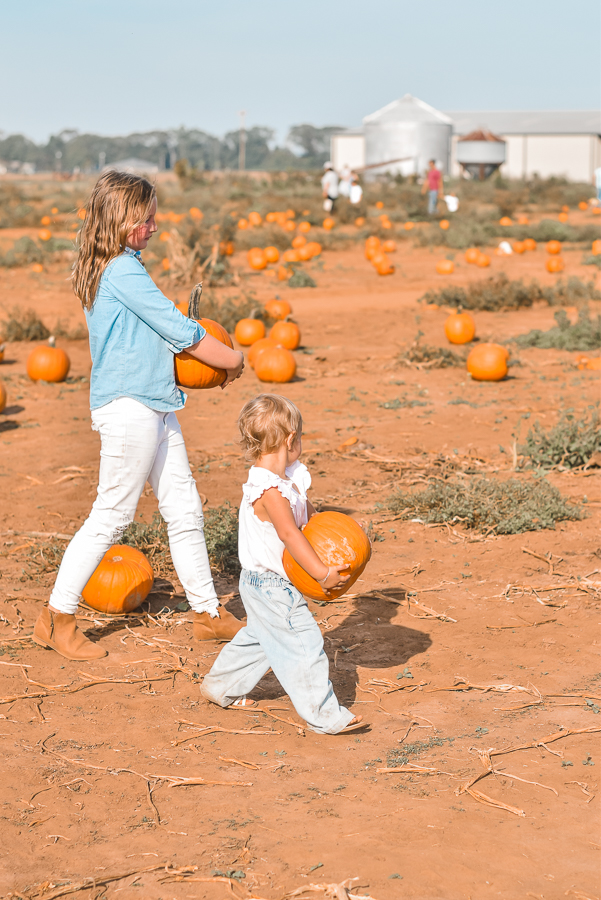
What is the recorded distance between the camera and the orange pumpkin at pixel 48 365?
33.6ft

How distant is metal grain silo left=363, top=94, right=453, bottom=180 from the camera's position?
51.4 metres

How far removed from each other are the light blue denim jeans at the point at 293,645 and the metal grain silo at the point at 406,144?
4814 centimetres

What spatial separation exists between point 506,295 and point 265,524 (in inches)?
454

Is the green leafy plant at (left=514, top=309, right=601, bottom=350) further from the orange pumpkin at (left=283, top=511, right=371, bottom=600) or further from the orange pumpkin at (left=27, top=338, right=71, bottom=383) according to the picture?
the orange pumpkin at (left=283, top=511, right=371, bottom=600)

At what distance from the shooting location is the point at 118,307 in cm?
408

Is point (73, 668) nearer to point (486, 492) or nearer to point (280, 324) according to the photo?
point (486, 492)

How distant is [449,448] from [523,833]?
16.2 feet

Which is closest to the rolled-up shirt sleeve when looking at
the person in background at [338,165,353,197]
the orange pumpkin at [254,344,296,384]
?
the orange pumpkin at [254,344,296,384]

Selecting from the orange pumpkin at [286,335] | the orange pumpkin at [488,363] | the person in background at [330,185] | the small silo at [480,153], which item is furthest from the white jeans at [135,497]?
the small silo at [480,153]

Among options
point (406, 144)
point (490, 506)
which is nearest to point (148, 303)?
point (490, 506)

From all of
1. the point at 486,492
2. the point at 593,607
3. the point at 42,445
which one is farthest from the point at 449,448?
the point at 42,445

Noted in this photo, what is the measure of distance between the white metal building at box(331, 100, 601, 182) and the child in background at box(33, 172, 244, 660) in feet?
157

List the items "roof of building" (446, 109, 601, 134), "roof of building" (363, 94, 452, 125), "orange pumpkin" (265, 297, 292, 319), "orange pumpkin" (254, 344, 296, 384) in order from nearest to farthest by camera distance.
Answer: "orange pumpkin" (254, 344, 296, 384)
"orange pumpkin" (265, 297, 292, 319)
"roof of building" (363, 94, 452, 125)
"roof of building" (446, 109, 601, 134)

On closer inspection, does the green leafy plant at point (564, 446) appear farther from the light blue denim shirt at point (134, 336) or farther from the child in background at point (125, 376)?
the light blue denim shirt at point (134, 336)
